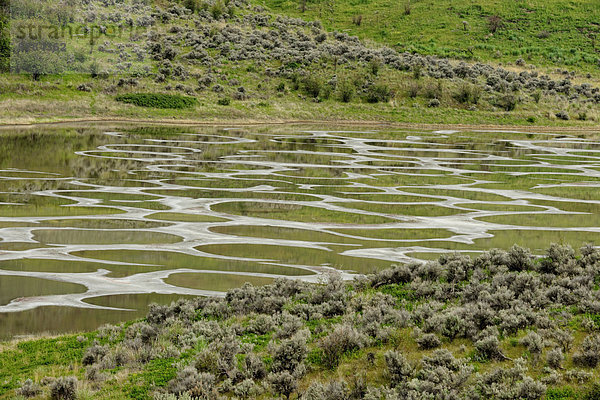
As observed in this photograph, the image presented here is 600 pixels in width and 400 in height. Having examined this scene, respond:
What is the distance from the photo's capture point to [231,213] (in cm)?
2488

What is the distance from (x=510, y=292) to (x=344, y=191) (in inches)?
719

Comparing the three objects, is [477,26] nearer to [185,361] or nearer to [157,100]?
[157,100]

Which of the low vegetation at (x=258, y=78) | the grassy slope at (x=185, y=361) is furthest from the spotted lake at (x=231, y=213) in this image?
the low vegetation at (x=258, y=78)

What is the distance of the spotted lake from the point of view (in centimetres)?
1666

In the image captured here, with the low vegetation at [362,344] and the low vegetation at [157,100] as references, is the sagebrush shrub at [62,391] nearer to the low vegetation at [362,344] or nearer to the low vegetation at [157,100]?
the low vegetation at [362,344]

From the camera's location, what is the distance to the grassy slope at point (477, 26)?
103250 millimetres

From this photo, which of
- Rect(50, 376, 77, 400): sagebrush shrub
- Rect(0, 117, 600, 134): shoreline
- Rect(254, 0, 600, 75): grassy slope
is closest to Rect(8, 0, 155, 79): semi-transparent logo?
Rect(0, 117, 600, 134): shoreline

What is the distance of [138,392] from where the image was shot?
1002cm

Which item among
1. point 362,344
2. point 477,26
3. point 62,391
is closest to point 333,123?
point 477,26

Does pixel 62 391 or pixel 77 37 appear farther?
pixel 77 37

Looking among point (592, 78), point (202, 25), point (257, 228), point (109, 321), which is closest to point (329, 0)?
point (202, 25)

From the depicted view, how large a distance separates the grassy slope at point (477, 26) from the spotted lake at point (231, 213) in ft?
198

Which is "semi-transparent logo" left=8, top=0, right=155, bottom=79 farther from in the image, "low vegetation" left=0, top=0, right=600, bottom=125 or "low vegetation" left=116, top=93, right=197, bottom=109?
"low vegetation" left=116, top=93, right=197, bottom=109

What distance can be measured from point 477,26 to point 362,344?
111332 millimetres
